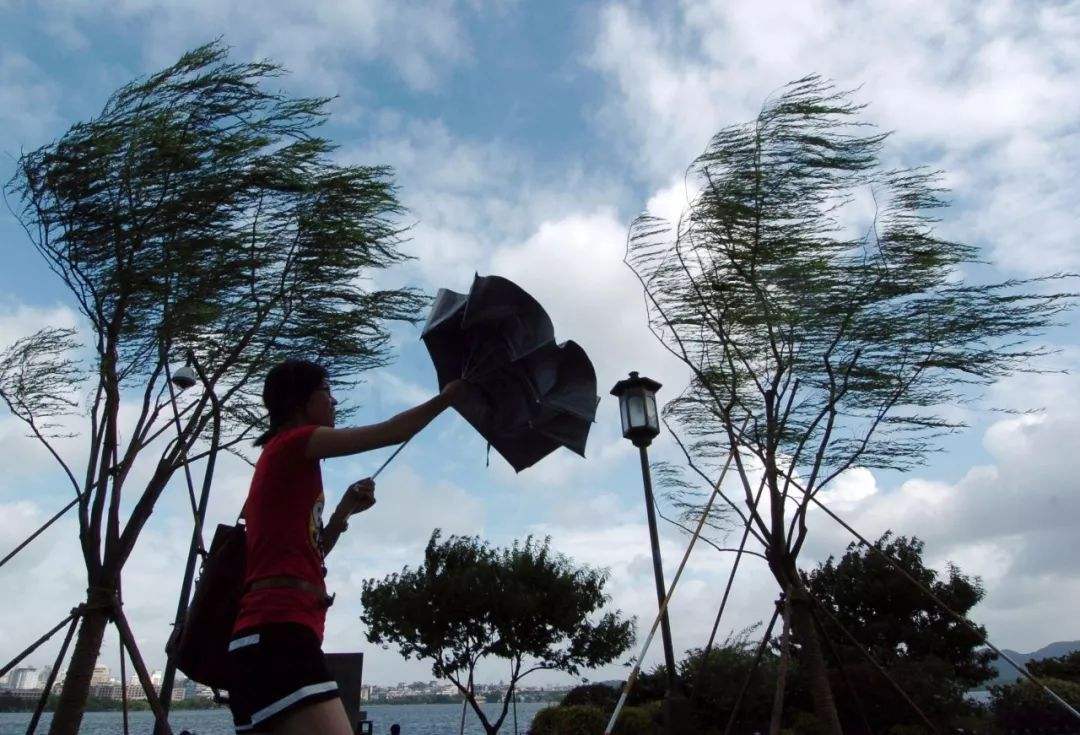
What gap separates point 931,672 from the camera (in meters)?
17.4

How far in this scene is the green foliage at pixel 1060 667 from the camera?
19.1m

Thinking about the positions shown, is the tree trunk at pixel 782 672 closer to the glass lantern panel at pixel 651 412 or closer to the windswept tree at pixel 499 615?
the glass lantern panel at pixel 651 412

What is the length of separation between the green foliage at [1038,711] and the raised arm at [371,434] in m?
16.0

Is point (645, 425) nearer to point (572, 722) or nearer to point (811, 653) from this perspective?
point (811, 653)

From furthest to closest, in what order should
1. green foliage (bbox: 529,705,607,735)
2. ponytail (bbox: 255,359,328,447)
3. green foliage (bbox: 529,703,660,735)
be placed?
green foliage (bbox: 529,705,607,735) < green foliage (bbox: 529,703,660,735) < ponytail (bbox: 255,359,328,447)

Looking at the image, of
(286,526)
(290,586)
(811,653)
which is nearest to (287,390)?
(286,526)

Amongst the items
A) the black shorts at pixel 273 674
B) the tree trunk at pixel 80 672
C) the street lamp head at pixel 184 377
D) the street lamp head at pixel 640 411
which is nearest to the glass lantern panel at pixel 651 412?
the street lamp head at pixel 640 411

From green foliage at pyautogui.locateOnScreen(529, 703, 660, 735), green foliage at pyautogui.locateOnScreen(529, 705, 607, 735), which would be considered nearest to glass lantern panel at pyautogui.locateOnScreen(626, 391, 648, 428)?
green foliage at pyautogui.locateOnScreen(529, 703, 660, 735)

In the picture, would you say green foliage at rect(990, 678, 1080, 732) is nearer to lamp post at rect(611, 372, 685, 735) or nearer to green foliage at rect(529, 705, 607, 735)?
green foliage at rect(529, 705, 607, 735)

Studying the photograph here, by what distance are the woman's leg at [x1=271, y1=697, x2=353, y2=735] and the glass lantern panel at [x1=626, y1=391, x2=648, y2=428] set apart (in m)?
6.01

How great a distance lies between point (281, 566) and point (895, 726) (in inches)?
596

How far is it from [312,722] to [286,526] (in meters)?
0.58

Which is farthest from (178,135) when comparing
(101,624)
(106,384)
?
(101,624)

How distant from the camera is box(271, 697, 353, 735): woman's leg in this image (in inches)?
87.0
